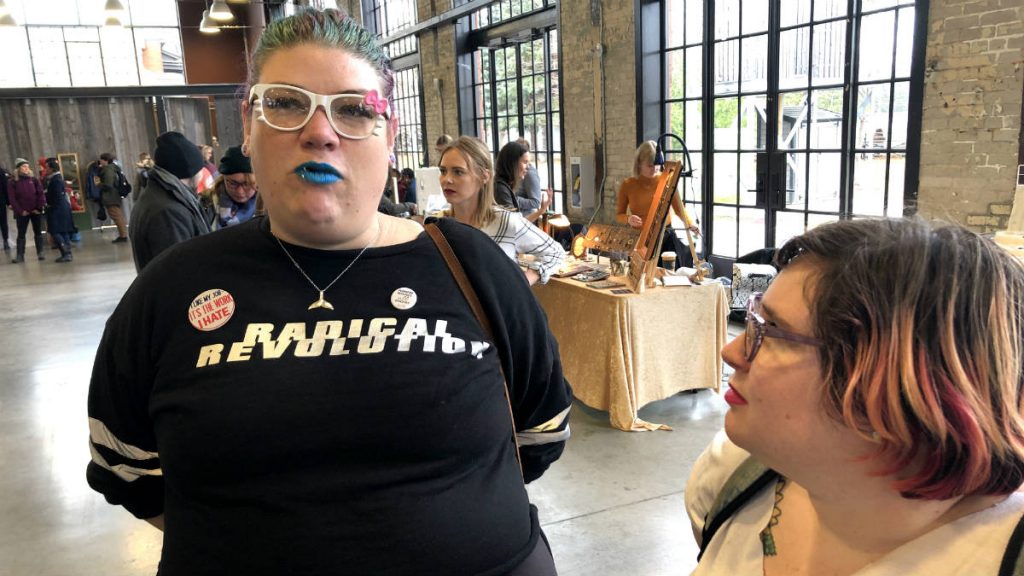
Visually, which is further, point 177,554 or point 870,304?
point 177,554

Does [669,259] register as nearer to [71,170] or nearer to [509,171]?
[509,171]

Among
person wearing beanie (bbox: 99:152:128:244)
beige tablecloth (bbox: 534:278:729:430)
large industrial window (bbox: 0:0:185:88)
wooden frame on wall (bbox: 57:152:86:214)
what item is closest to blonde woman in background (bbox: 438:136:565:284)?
beige tablecloth (bbox: 534:278:729:430)

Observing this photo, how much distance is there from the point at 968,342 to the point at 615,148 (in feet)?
23.7

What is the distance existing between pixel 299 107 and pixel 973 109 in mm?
4524

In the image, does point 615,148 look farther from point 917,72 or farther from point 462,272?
point 462,272

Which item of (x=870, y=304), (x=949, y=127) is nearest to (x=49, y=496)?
(x=870, y=304)

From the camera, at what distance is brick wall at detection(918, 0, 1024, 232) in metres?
4.06

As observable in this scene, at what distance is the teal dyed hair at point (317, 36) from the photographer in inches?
45.5

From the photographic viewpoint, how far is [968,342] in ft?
2.24

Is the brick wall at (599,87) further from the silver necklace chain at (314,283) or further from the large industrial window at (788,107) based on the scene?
the silver necklace chain at (314,283)

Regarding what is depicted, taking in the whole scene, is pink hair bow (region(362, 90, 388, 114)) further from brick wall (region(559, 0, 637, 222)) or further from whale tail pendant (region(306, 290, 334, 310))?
brick wall (region(559, 0, 637, 222))

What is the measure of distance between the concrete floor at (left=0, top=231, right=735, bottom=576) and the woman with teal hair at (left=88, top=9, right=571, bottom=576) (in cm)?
169

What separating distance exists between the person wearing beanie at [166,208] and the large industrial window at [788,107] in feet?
11.1

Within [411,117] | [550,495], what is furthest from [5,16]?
[550,495]
